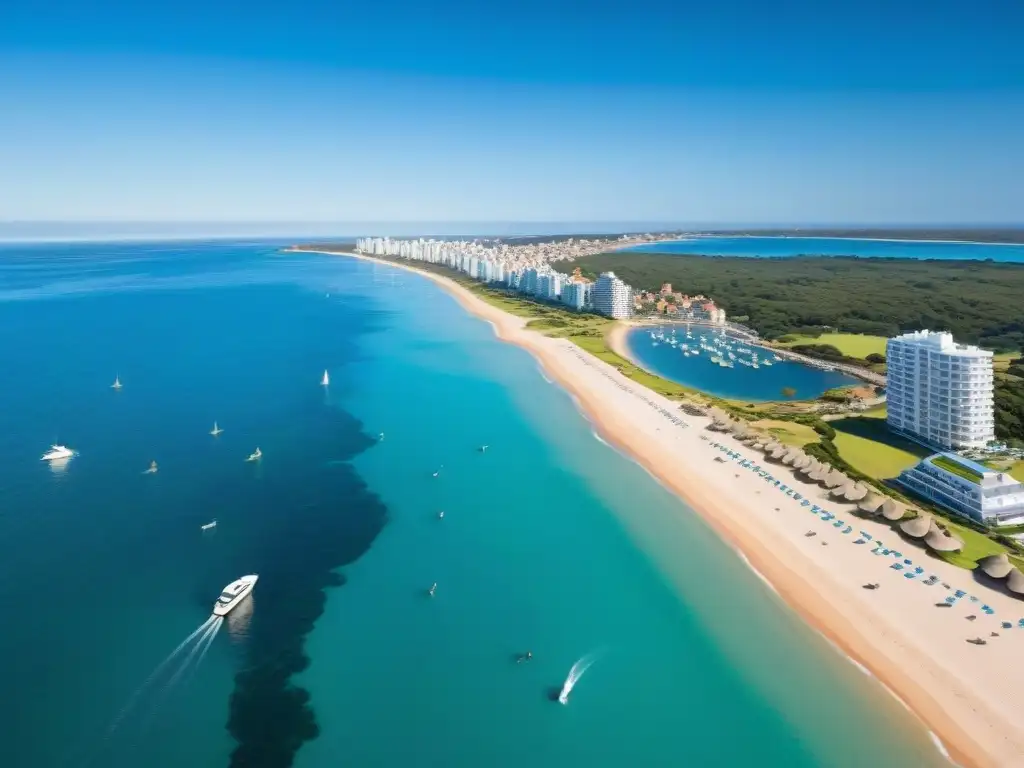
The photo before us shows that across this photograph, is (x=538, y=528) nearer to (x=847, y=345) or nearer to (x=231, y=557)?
(x=231, y=557)

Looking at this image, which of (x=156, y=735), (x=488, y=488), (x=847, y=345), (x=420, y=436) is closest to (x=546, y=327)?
(x=847, y=345)

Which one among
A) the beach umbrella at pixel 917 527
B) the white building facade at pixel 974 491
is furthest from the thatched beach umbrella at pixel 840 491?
the white building facade at pixel 974 491

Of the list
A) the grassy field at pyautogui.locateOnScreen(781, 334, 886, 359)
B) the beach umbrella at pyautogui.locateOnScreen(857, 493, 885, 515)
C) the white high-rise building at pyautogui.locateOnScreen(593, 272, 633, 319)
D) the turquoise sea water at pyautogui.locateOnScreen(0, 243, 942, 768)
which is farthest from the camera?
the white high-rise building at pyautogui.locateOnScreen(593, 272, 633, 319)

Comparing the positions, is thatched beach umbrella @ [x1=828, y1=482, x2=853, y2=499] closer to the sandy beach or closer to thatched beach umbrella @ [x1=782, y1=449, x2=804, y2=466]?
the sandy beach

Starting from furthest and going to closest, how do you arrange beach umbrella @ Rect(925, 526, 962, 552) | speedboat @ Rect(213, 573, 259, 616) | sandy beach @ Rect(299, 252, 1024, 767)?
beach umbrella @ Rect(925, 526, 962, 552)
speedboat @ Rect(213, 573, 259, 616)
sandy beach @ Rect(299, 252, 1024, 767)

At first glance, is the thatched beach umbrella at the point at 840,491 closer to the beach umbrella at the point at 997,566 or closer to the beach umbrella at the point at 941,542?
the beach umbrella at the point at 941,542

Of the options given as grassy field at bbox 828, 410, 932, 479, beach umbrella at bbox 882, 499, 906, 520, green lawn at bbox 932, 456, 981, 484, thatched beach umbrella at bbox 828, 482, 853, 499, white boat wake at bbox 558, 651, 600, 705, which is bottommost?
white boat wake at bbox 558, 651, 600, 705

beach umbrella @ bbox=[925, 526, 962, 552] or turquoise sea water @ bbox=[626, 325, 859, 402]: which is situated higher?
beach umbrella @ bbox=[925, 526, 962, 552]

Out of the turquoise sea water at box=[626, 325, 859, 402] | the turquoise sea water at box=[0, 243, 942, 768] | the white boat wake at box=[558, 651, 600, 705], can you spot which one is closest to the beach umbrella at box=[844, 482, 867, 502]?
the turquoise sea water at box=[0, 243, 942, 768]
